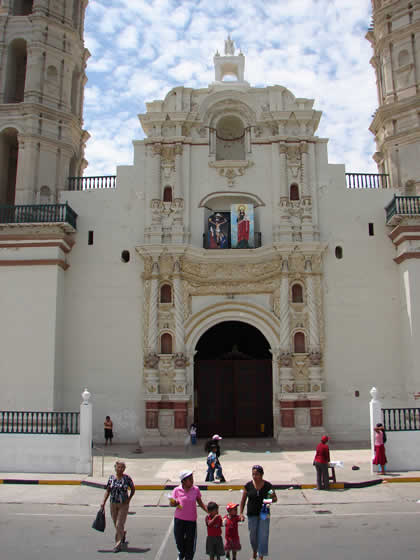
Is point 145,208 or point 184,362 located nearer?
point 184,362

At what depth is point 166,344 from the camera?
22.9 meters

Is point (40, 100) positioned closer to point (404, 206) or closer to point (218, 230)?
point (218, 230)

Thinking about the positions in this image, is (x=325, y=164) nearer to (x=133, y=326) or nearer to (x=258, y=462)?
(x=133, y=326)

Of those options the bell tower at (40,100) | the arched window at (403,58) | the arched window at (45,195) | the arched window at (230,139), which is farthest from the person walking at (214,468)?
the arched window at (403,58)

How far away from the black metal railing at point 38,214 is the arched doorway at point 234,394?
7.80m

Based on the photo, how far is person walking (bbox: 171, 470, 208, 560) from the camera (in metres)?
7.97

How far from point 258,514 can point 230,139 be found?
20464 mm

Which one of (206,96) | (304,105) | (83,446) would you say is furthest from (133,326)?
(304,105)

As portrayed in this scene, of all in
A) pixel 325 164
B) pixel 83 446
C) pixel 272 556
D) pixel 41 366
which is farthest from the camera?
pixel 325 164

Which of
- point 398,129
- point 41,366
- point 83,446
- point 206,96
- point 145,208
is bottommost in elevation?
point 83,446

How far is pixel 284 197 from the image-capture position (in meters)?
23.8

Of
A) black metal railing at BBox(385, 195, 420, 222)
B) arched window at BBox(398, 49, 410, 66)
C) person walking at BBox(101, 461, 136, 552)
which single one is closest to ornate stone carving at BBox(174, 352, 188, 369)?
black metal railing at BBox(385, 195, 420, 222)

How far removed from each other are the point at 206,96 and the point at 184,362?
11.8 metres

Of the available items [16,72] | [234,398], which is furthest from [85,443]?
[16,72]
